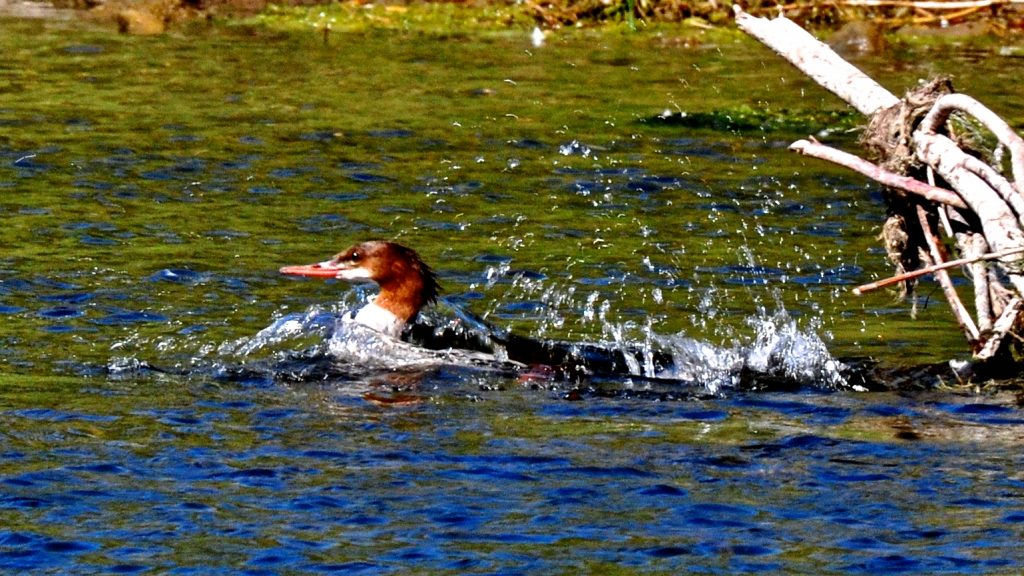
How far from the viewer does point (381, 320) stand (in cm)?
1020

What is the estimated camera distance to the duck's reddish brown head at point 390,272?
10.2 m

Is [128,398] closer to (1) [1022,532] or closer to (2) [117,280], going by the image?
(2) [117,280]

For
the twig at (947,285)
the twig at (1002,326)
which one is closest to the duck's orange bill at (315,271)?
the twig at (947,285)

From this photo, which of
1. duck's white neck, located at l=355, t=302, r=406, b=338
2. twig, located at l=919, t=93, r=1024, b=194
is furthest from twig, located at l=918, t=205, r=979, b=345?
duck's white neck, located at l=355, t=302, r=406, b=338

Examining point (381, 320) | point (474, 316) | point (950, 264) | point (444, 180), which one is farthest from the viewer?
point (444, 180)

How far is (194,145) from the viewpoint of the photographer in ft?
50.7

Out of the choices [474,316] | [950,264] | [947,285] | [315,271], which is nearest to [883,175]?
[947,285]

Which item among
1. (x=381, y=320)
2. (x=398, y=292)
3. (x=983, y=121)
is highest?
(x=983, y=121)

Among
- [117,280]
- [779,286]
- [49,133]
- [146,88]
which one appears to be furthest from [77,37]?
[779,286]

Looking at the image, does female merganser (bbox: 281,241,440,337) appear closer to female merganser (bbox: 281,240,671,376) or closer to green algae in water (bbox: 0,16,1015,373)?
female merganser (bbox: 281,240,671,376)

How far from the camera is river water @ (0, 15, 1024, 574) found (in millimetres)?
6414

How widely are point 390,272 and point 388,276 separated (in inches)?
1.4

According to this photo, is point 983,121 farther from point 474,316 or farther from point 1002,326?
point 474,316

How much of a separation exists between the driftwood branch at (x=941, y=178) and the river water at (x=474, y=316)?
476 mm
